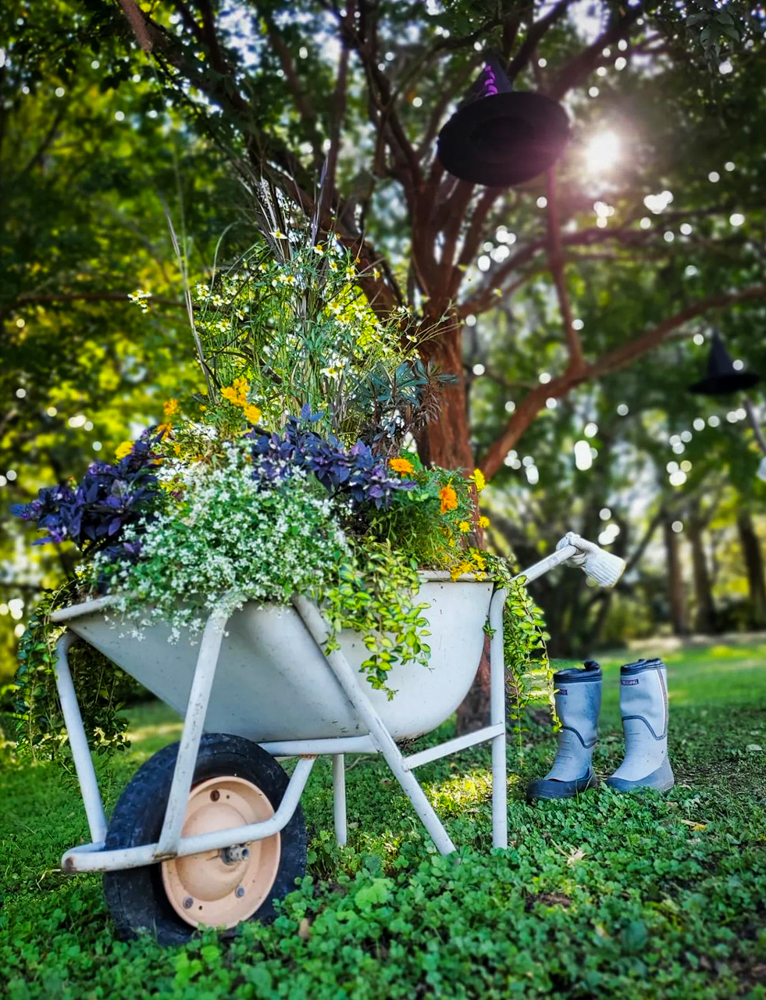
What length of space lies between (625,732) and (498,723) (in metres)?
0.73

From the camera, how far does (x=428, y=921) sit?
175 cm

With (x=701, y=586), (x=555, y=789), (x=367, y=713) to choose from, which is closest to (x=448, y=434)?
(x=555, y=789)

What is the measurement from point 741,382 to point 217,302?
4754 mm

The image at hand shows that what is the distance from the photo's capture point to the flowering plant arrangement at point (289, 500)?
185cm

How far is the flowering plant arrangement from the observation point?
1846 mm

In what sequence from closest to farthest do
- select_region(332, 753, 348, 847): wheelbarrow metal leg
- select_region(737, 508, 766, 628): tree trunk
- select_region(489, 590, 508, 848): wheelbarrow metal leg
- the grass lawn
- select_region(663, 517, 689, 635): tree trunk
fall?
the grass lawn → select_region(489, 590, 508, 848): wheelbarrow metal leg → select_region(332, 753, 348, 847): wheelbarrow metal leg → select_region(663, 517, 689, 635): tree trunk → select_region(737, 508, 766, 628): tree trunk

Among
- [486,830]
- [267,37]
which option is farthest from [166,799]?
[267,37]

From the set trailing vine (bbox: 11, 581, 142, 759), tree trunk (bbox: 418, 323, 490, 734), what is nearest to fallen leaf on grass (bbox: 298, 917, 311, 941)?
trailing vine (bbox: 11, 581, 142, 759)

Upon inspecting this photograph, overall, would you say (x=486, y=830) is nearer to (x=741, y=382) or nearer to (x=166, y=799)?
(x=166, y=799)

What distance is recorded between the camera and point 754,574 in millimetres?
16562

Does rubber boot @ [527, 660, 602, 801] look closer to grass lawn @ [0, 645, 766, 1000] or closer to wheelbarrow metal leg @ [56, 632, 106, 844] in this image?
grass lawn @ [0, 645, 766, 1000]

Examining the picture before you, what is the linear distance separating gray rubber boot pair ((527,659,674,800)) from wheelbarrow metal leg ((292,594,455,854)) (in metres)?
0.82

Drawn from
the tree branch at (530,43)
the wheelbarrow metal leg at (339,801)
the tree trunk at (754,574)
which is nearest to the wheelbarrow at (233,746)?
the wheelbarrow metal leg at (339,801)

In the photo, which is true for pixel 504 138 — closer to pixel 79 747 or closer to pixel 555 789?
pixel 555 789
